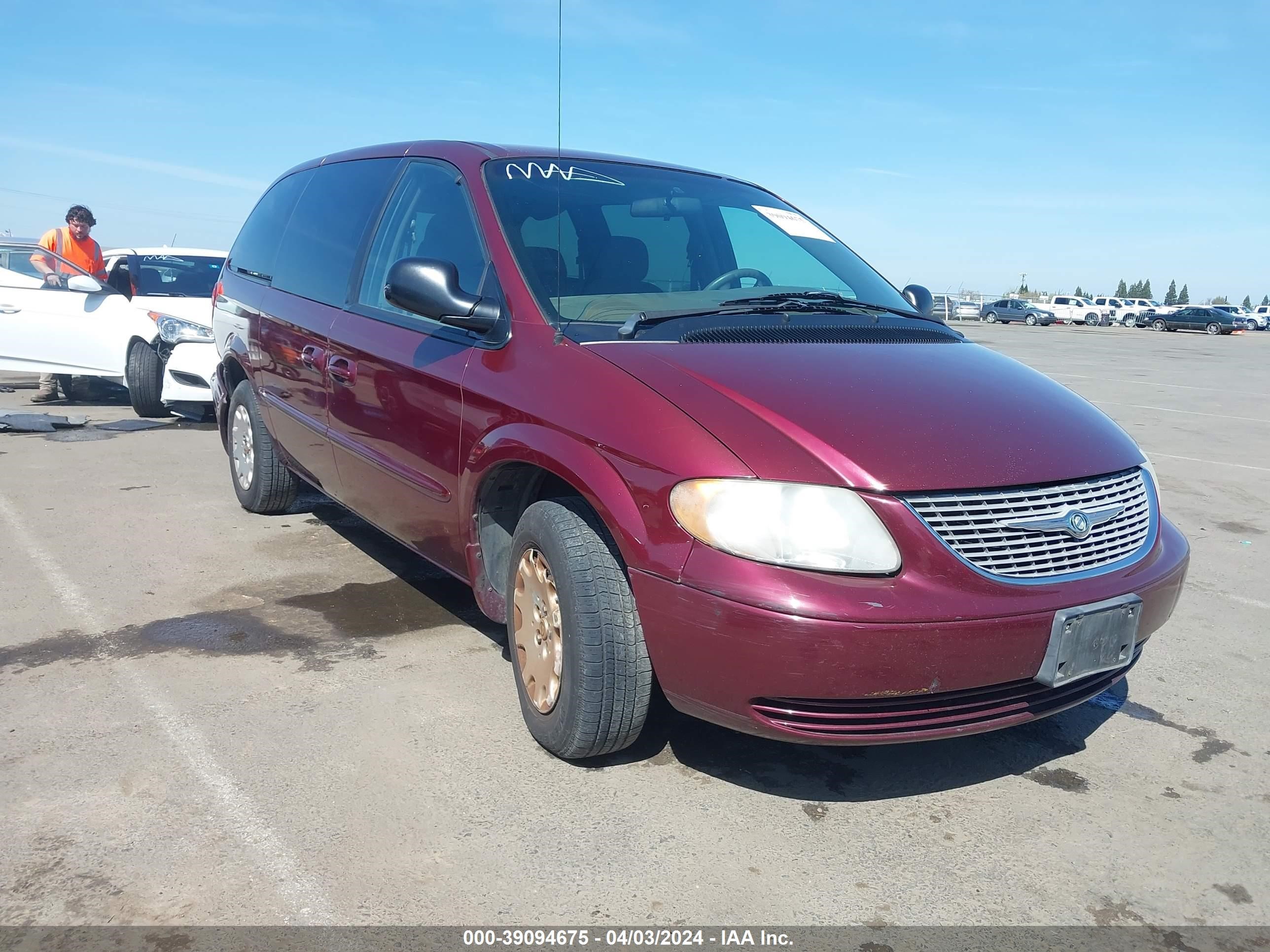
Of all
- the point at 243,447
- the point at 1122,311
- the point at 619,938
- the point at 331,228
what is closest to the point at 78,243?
the point at 243,447

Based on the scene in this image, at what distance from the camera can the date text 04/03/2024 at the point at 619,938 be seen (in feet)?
7.00

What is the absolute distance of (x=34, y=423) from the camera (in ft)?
26.8

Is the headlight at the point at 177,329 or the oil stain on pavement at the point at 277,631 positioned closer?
the oil stain on pavement at the point at 277,631

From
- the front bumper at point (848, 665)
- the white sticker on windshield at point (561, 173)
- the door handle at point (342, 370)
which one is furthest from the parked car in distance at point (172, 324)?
the front bumper at point (848, 665)

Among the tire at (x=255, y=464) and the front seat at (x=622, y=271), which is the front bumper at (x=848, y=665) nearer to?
the front seat at (x=622, y=271)

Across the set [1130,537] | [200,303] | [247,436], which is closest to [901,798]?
[1130,537]

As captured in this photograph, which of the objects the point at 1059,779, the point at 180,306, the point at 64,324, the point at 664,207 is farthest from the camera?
the point at 180,306

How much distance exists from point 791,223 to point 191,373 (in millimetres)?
5871

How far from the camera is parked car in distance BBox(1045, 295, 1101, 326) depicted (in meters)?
58.3

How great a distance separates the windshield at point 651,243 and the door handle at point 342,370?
89 cm

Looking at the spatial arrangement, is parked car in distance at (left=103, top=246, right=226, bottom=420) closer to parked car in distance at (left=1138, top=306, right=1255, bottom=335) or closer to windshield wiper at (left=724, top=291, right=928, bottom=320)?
windshield wiper at (left=724, top=291, right=928, bottom=320)

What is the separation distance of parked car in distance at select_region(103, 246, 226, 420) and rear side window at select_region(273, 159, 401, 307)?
137 inches

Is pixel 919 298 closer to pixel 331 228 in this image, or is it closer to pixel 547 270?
pixel 547 270

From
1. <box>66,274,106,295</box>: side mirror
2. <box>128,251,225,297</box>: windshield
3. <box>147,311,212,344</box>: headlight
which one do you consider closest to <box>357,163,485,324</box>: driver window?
<box>147,311,212,344</box>: headlight
